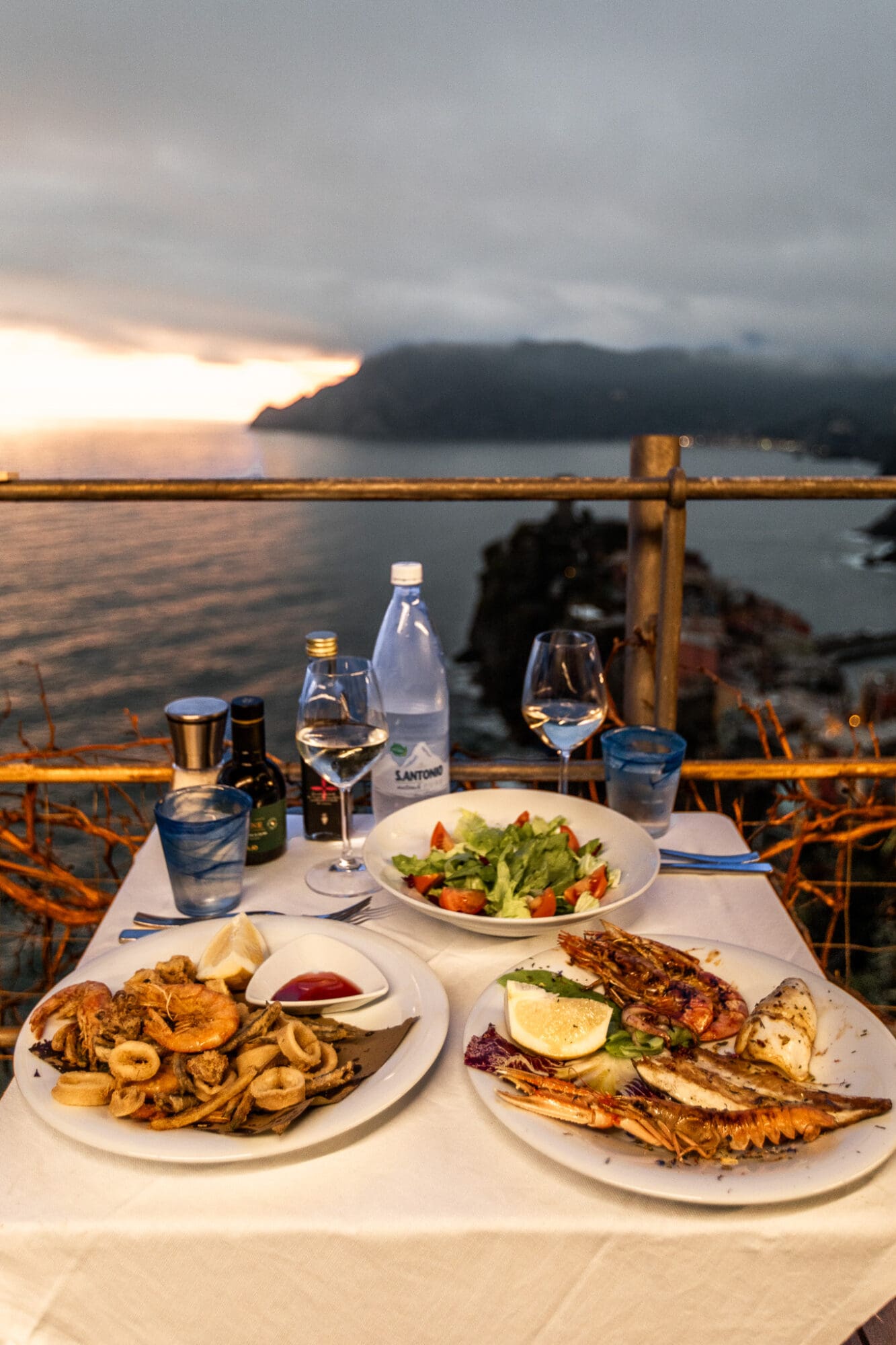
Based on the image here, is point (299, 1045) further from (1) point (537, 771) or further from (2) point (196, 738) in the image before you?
(1) point (537, 771)

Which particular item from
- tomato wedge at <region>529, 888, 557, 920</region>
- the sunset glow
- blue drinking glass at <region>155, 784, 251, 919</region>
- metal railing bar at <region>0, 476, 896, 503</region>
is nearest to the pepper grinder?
blue drinking glass at <region>155, 784, 251, 919</region>

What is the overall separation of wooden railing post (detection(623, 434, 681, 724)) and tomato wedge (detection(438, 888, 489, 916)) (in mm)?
888

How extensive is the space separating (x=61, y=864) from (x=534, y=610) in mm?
22785

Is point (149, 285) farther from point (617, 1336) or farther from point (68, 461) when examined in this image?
point (617, 1336)

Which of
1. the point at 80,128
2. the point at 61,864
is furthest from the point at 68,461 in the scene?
the point at 80,128

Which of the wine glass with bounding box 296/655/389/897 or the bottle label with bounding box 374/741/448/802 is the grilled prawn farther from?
the bottle label with bounding box 374/741/448/802

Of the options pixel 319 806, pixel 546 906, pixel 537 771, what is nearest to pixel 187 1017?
pixel 546 906

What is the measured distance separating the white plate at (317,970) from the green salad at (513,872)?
0.16 metres

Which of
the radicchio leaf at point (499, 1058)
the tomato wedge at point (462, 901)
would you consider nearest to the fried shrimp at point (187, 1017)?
the radicchio leaf at point (499, 1058)

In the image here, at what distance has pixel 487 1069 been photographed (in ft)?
2.58

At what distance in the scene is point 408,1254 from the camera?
672 mm

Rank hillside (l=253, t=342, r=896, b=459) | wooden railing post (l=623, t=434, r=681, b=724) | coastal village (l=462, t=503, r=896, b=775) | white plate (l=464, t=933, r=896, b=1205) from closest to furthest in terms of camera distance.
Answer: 1. white plate (l=464, t=933, r=896, b=1205)
2. wooden railing post (l=623, t=434, r=681, b=724)
3. coastal village (l=462, t=503, r=896, b=775)
4. hillside (l=253, t=342, r=896, b=459)

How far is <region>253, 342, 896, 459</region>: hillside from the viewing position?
16.3 m

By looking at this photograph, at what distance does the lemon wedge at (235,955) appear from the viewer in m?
0.92
